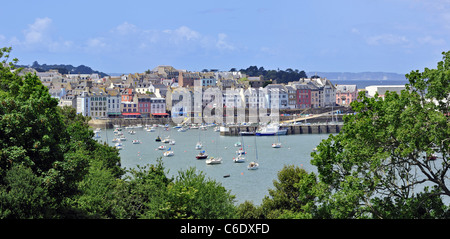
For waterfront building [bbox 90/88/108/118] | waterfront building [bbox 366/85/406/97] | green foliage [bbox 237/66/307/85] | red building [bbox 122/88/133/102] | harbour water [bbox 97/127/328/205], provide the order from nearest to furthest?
harbour water [bbox 97/127/328/205], waterfront building [bbox 90/88/108/118], red building [bbox 122/88/133/102], waterfront building [bbox 366/85/406/97], green foliage [bbox 237/66/307/85]

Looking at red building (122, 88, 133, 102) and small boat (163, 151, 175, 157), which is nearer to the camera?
small boat (163, 151, 175, 157)

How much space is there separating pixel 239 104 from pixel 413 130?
50.3 m

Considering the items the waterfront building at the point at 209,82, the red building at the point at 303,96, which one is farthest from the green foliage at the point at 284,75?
the red building at the point at 303,96

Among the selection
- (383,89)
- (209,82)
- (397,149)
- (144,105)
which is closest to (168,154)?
(397,149)

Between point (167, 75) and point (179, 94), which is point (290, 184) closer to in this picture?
point (179, 94)

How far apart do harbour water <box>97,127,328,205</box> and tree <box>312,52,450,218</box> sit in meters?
7.83

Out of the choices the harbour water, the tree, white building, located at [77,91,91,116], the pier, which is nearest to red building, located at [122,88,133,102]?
white building, located at [77,91,91,116]

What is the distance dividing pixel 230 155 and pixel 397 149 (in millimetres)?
23744

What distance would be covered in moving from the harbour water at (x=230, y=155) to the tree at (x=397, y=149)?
25.7 feet

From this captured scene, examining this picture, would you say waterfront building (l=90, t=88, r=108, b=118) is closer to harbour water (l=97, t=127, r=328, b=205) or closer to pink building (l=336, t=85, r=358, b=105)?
harbour water (l=97, t=127, r=328, b=205)

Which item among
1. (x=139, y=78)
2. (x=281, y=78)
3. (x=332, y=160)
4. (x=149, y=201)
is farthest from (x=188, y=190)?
(x=281, y=78)

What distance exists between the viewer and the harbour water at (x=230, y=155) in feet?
66.6

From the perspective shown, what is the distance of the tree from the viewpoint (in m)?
5.77
